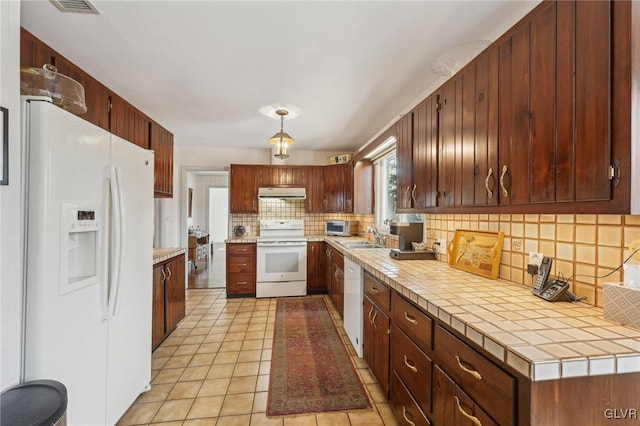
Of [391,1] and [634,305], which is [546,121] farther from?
[391,1]

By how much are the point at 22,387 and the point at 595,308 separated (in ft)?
7.37

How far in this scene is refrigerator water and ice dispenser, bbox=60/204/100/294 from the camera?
1.25 m

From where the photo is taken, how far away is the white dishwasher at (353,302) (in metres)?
2.45

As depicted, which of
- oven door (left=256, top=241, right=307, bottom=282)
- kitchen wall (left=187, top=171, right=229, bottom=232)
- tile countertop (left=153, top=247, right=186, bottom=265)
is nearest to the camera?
tile countertop (left=153, top=247, right=186, bottom=265)

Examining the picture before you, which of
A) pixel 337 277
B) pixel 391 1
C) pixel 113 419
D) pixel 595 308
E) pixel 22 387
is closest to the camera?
pixel 22 387

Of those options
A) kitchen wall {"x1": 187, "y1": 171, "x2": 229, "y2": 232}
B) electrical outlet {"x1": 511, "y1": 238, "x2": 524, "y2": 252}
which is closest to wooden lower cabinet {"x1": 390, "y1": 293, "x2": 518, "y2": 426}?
electrical outlet {"x1": 511, "y1": 238, "x2": 524, "y2": 252}

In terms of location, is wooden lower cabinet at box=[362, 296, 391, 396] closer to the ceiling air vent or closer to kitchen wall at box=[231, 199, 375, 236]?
the ceiling air vent

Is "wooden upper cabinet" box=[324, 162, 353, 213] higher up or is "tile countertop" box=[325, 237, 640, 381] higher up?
"wooden upper cabinet" box=[324, 162, 353, 213]

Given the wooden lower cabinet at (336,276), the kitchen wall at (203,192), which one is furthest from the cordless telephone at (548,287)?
the kitchen wall at (203,192)

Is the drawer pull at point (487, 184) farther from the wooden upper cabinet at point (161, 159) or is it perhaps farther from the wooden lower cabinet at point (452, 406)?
the wooden upper cabinet at point (161, 159)

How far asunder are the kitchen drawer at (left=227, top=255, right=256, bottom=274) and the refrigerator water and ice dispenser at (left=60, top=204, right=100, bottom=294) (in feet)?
9.56

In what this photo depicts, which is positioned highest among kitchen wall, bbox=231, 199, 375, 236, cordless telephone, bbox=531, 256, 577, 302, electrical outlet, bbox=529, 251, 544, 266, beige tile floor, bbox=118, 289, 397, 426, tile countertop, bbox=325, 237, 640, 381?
kitchen wall, bbox=231, 199, 375, 236

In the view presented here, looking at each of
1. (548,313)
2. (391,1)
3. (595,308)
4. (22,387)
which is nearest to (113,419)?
(22,387)

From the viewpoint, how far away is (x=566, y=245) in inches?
51.1
